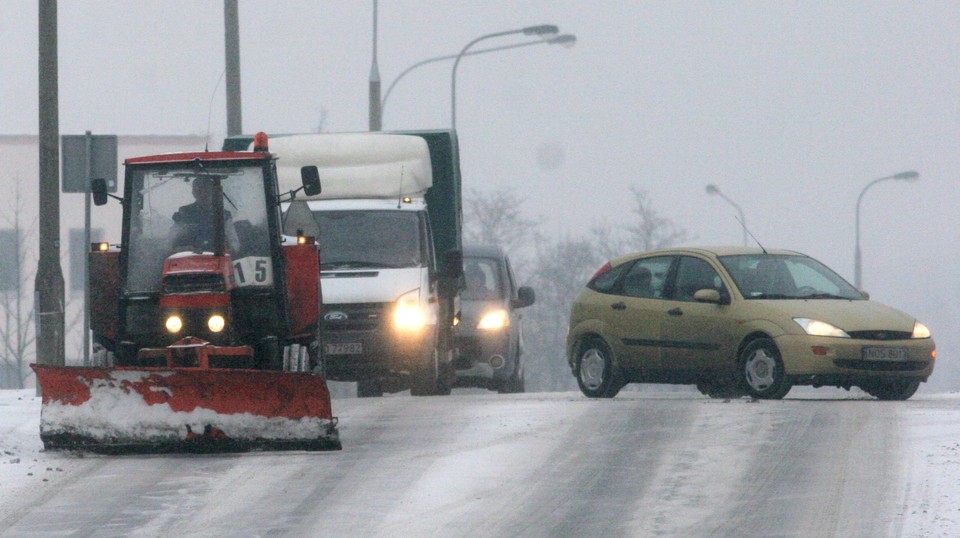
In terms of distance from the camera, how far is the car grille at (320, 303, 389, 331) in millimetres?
16938

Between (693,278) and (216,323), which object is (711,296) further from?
(216,323)

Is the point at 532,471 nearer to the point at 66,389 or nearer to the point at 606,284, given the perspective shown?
the point at 66,389

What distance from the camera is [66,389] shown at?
11180mm

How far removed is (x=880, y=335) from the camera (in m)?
15.0

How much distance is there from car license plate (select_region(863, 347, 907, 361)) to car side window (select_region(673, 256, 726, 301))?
1.55m

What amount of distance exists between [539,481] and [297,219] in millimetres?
4360

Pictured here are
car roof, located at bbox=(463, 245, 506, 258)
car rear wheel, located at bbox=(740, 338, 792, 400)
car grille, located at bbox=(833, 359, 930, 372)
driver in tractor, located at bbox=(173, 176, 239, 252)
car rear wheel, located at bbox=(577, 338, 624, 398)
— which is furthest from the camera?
car roof, located at bbox=(463, 245, 506, 258)

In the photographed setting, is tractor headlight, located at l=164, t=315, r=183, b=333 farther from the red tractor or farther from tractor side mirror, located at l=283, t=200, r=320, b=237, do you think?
tractor side mirror, located at l=283, t=200, r=320, b=237

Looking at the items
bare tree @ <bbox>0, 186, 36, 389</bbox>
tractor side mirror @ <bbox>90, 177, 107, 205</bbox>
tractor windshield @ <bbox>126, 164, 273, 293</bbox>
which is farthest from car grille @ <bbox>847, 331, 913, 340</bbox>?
bare tree @ <bbox>0, 186, 36, 389</bbox>

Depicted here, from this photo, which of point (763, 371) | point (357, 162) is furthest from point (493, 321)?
point (763, 371)

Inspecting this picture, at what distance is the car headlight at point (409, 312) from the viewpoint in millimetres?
16984

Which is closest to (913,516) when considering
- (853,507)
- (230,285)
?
(853,507)

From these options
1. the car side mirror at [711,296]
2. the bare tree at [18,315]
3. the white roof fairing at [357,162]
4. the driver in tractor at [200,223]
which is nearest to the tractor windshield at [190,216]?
the driver in tractor at [200,223]

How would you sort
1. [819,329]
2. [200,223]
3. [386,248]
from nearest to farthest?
[200,223]
[819,329]
[386,248]
